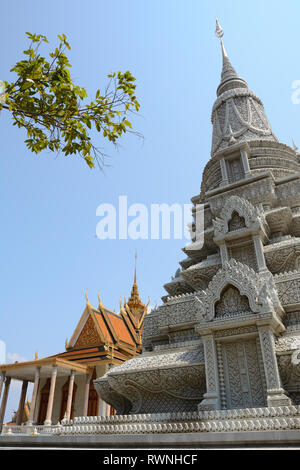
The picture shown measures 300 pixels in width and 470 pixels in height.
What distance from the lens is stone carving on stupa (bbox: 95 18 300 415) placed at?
7.32 metres

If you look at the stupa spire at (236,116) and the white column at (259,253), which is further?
the stupa spire at (236,116)

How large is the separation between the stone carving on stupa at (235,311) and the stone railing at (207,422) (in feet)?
1.50

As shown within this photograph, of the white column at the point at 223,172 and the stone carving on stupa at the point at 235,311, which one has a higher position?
the white column at the point at 223,172

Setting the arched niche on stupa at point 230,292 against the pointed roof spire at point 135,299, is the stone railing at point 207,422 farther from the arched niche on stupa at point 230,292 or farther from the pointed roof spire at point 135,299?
the pointed roof spire at point 135,299

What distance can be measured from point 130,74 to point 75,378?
20.5m

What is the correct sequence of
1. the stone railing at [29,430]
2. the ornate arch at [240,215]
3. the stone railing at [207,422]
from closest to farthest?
the stone railing at [207,422], the ornate arch at [240,215], the stone railing at [29,430]

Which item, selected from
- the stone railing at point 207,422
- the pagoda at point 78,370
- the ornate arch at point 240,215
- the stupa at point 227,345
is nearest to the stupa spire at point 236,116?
the stupa at point 227,345

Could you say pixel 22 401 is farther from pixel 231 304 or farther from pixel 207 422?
pixel 207 422

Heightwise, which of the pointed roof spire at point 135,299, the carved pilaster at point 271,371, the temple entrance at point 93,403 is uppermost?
the pointed roof spire at point 135,299

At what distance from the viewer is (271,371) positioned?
272 inches

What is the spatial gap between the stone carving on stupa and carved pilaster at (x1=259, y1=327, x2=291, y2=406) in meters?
0.02

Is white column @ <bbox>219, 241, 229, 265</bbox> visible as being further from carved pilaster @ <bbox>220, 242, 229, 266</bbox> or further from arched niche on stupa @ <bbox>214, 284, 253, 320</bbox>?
arched niche on stupa @ <bbox>214, 284, 253, 320</bbox>

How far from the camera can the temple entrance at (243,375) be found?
7227 mm
